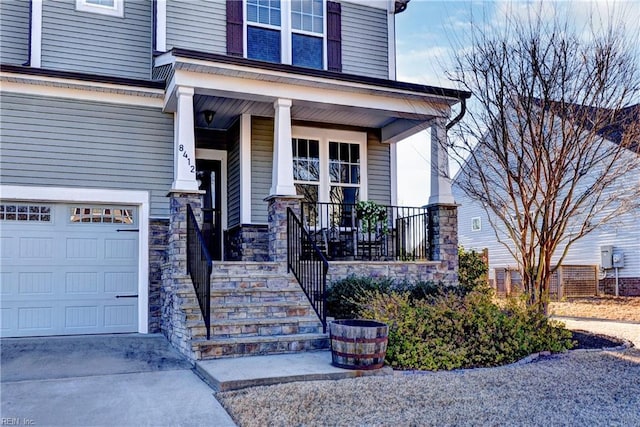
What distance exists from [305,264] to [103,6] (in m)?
5.90

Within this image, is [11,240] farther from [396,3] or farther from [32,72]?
[396,3]

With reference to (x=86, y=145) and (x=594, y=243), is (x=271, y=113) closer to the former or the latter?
(x=86, y=145)

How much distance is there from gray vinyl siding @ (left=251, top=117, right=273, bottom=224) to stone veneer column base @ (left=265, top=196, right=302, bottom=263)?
4.56 feet

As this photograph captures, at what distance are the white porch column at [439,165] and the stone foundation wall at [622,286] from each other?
8459mm

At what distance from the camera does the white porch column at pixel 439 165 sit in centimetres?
895

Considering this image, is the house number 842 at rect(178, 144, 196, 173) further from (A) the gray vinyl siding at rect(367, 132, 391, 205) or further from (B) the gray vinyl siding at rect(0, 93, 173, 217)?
(A) the gray vinyl siding at rect(367, 132, 391, 205)

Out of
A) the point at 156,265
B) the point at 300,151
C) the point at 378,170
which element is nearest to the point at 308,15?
the point at 300,151

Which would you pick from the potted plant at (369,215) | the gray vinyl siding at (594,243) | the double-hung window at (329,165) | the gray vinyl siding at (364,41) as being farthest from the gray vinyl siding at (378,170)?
the gray vinyl siding at (594,243)

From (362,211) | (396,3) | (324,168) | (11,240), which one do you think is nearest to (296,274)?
(362,211)

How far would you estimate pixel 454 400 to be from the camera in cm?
462

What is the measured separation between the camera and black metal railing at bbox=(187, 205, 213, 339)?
5.99 m

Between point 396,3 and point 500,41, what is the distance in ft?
12.0

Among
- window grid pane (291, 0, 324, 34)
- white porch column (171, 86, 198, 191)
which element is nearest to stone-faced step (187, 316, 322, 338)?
white porch column (171, 86, 198, 191)

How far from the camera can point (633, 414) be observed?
4.35 metres
